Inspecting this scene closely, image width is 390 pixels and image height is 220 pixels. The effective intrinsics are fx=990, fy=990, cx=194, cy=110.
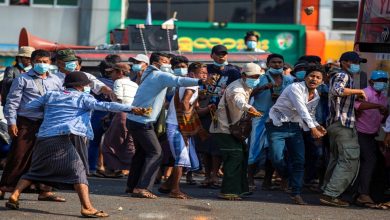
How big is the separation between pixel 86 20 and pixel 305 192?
14474mm

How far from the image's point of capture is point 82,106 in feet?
32.6

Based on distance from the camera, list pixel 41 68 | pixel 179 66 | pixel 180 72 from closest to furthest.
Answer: pixel 41 68 → pixel 180 72 → pixel 179 66

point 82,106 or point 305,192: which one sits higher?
point 82,106

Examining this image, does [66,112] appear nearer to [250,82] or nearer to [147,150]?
[147,150]

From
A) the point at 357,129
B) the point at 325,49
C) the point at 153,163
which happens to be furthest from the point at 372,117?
the point at 325,49

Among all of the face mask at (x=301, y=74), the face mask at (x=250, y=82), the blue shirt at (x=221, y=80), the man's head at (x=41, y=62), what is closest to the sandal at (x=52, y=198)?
the man's head at (x=41, y=62)

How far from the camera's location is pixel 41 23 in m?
25.9

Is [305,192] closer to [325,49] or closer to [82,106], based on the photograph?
[82,106]

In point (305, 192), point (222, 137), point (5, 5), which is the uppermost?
point (5, 5)

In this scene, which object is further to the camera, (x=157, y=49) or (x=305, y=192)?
(x=157, y=49)

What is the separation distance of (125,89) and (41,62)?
265cm

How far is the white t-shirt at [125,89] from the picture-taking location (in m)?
13.1

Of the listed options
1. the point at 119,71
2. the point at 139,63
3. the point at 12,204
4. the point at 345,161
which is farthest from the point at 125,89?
the point at 12,204

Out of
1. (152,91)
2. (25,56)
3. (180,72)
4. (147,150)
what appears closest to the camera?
(152,91)
